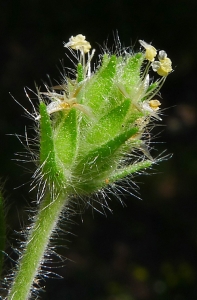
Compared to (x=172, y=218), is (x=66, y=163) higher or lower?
lower

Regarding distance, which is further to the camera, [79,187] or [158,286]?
[158,286]

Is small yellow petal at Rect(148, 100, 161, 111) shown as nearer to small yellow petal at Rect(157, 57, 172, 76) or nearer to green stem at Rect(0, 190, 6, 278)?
small yellow petal at Rect(157, 57, 172, 76)

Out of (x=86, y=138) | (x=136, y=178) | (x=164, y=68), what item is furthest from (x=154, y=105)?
(x=136, y=178)

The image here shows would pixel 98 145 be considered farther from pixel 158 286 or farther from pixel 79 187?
pixel 158 286

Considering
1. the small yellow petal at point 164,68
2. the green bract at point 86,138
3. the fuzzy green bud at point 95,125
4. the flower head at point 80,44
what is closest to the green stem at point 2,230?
the green bract at point 86,138

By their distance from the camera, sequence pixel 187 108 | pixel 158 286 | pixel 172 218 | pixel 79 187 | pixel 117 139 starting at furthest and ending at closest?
1. pixel 187 108
2. pixel 172 218
3. pixel 158 286
4. pixel 79 187
5. pixel 117 139

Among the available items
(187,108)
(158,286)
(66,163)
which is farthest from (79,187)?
(187,108)

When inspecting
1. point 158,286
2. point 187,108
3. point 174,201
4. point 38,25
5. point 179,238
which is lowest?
point 158,286
